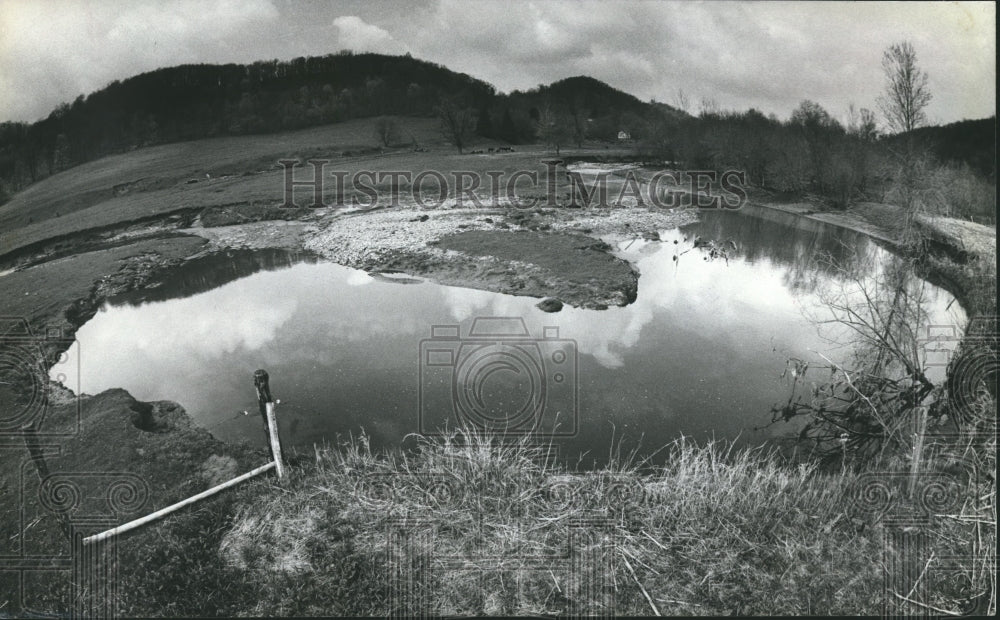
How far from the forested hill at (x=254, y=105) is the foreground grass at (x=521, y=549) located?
46.6 metres


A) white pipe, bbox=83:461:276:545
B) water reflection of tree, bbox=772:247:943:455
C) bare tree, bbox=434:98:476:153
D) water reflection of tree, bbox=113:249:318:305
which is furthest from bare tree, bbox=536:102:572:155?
white pipe, bbox=83:461:276:545

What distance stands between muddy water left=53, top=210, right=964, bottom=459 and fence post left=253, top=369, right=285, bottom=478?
8.68 feet

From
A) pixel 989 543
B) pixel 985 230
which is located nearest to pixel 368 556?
pixel 989 543

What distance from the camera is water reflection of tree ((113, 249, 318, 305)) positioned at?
2014 cm

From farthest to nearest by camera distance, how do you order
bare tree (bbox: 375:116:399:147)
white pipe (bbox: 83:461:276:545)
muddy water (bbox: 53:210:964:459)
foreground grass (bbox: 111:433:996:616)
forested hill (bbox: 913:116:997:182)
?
bare tree (bbox: 375:116:399:147) < forested hill (bbox: 913:116:997:182) < muddy water (bbox: 53:210:964:459) < white pipe (bbox: 83:461:276:545) < foreground grass (bbox: 111:433:996:616)

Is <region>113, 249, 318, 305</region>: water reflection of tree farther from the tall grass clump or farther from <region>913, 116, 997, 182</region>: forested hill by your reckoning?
<region>913, 116, 997, 182</region>: forested hill

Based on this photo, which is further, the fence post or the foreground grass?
the fence post

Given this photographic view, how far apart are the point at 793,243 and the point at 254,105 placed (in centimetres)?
6881

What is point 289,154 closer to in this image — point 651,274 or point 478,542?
point 651,274

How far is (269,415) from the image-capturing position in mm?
7477

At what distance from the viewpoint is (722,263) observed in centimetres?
2291

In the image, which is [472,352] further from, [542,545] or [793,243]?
[793,243]

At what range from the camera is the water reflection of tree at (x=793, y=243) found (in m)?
20.8

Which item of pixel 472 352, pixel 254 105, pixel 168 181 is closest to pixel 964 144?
pixel 472 352
